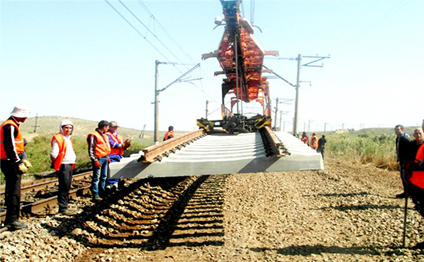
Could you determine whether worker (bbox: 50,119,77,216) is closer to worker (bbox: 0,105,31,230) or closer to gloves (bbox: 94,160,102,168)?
worker (bbox: 0,105,31,230)

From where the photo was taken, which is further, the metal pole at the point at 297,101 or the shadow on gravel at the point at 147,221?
the metal pole at the point at 297,101

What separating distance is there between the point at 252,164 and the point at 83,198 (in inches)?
177

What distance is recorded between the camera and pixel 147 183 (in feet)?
29.3

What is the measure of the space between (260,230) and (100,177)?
375cm

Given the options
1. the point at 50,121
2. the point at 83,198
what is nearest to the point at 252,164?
the point at 83,198

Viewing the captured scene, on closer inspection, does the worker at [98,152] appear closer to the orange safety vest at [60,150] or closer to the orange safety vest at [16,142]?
the orange safety vest at [60,150]

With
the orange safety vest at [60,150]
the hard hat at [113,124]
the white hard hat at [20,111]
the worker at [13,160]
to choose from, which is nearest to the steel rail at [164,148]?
the hard hat at [113,124]

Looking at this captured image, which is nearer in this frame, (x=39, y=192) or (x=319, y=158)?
(x=319, y=158)

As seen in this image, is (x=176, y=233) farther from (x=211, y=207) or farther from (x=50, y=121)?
(x=50, y=121)

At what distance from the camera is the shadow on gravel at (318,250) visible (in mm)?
4297

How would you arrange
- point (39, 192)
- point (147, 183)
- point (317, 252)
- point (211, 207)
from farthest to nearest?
point (147, 183)
point (39, 192)
point (211, 207)
point (317, 252)

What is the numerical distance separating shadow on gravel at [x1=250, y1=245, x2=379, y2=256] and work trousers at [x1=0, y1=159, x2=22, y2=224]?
3.68m

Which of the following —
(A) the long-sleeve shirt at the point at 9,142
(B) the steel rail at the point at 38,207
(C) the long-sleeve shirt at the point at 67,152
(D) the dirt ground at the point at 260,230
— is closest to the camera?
(D) the dirt ground at the point at 260,230

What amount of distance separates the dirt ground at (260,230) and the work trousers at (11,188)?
0.44 meters
